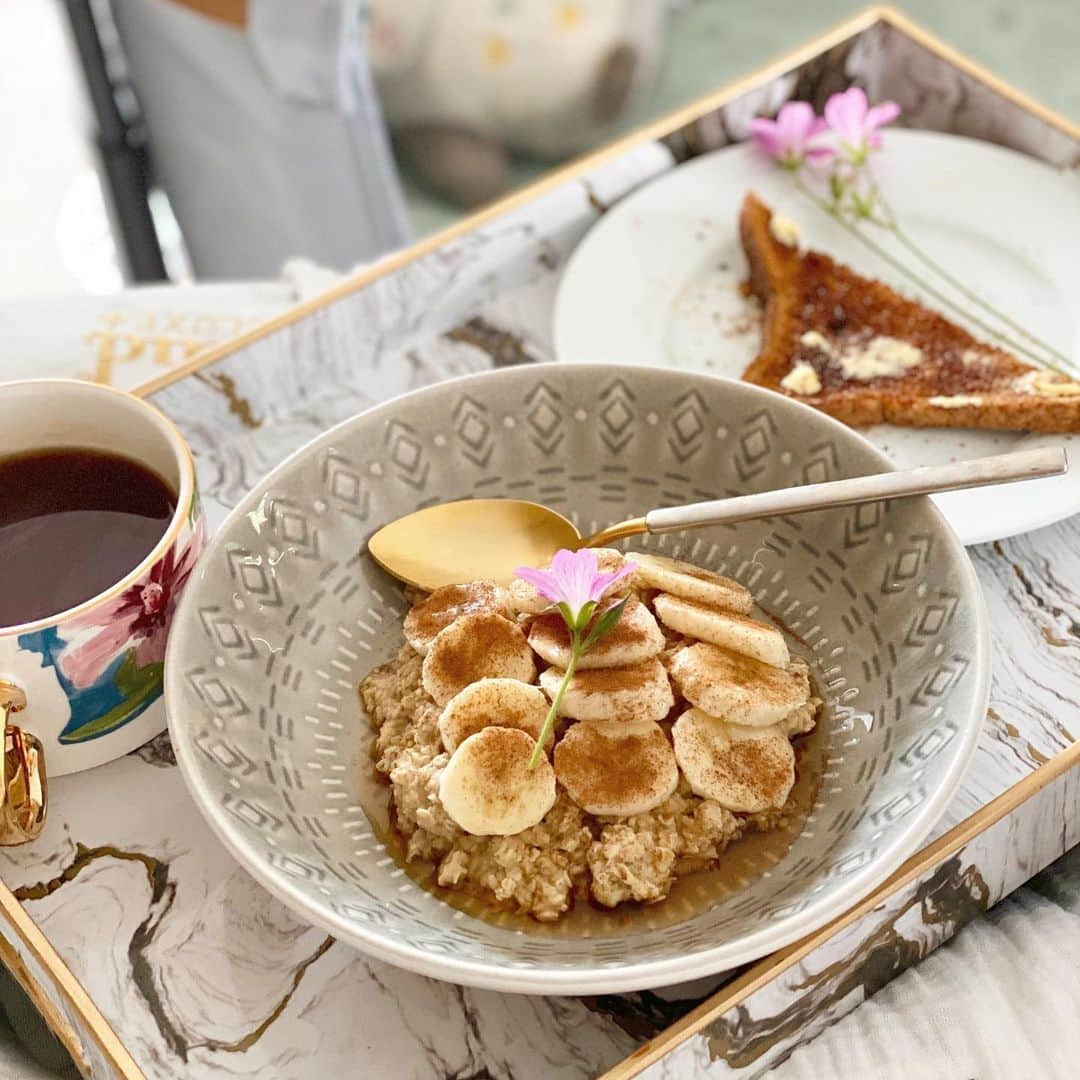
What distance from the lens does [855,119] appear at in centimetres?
124

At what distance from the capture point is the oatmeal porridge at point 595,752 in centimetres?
72

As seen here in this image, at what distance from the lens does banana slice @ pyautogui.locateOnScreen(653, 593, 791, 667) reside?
0.78 meters

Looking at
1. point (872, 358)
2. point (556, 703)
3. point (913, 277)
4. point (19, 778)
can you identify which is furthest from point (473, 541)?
point (913, 277)

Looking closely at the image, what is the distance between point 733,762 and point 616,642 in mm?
95

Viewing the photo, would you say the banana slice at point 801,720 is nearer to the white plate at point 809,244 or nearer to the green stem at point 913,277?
the white plate at point 809,244

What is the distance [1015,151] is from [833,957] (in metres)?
0.87

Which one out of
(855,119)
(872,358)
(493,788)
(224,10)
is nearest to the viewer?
(493,788)

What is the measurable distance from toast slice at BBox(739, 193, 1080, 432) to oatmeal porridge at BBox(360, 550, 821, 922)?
0.34 metres

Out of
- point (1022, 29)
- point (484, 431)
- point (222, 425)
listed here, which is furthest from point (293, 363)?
point (1022, 29)

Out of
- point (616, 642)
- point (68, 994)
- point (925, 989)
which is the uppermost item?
point (616, 642)

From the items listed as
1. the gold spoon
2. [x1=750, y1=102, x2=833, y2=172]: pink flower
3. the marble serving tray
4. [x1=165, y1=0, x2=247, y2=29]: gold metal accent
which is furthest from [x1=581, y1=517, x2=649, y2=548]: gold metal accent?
[x1=165, y1=0, x2=247, y2=29]: gold metal accent

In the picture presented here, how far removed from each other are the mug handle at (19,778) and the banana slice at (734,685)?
15.0 inches

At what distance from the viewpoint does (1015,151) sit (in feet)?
4.25

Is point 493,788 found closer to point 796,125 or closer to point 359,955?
point 359,955
